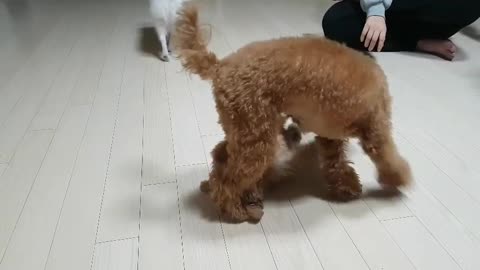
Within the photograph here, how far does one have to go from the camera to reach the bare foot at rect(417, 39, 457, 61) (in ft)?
7.05

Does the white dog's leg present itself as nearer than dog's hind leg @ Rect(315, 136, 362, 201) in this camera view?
No

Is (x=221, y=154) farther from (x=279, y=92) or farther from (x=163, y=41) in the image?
(x=163, y=41)

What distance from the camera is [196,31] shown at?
3.33ft

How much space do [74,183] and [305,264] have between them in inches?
31.6

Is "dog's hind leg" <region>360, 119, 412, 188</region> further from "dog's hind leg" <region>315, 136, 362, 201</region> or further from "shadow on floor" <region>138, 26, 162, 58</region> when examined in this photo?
"shadow on floor" <region>138, 26, 162, 58</region>

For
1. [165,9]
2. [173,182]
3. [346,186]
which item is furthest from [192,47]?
[165,9]

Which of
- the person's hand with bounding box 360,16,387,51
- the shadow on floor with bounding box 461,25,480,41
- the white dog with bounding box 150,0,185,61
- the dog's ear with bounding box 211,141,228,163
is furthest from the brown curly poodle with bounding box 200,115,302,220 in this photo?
the shadow on floor with bounding box 461,25,480,41

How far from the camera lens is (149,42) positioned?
257cm

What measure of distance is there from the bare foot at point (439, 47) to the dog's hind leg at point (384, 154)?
121 cm

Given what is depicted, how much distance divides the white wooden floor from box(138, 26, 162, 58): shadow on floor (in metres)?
0.05

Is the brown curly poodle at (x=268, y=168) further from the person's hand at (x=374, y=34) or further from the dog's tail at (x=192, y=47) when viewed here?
the person's hand at (x=374, y=34)

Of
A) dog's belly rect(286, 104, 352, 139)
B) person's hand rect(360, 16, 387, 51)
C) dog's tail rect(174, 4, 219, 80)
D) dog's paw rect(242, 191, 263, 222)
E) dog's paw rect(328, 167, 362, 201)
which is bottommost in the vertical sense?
dog's paw rect(242, 191, 263, 222)

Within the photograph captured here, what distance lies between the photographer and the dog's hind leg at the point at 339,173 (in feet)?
4.06

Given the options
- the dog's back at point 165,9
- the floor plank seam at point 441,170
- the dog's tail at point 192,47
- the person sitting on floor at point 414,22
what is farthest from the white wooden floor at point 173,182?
the dog's tail at point 192,47
